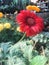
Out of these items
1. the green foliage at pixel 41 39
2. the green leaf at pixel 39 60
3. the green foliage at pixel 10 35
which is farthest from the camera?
the green foliage at pixel 10 35

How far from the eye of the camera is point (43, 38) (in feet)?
3.69

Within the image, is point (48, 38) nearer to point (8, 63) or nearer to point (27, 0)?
point (8, 63)

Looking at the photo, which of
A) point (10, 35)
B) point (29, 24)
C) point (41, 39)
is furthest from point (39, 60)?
point (10, 35)

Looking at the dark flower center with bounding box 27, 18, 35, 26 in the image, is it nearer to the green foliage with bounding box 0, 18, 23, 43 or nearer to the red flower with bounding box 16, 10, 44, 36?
the red flower with bounding box 16, 10, 44, 36

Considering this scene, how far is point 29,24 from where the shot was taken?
91 centimetres

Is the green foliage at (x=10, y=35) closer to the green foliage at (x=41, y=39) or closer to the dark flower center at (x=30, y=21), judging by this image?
the green foliage at (x=41, y=39)

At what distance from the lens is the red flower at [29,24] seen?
2.95 feet

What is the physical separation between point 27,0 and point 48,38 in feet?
6.31

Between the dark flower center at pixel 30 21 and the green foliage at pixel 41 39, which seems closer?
the dark flower center at pixel 30 21

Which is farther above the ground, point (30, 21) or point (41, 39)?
point (30, 21)

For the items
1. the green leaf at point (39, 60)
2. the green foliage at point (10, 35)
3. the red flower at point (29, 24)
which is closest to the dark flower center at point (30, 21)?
the red flower at point (29, 24)

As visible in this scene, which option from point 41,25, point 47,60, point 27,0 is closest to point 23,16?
point 41,25

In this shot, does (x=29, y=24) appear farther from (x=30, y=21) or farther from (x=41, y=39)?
(x=41, y=39)

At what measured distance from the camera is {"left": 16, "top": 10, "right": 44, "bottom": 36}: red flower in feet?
2.95
